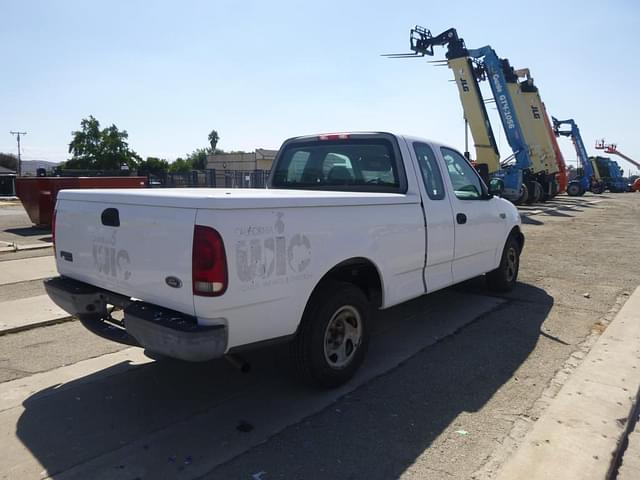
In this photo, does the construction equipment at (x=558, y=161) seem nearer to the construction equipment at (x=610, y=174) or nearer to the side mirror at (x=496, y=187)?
the construction equipment at (x=610, y=174)

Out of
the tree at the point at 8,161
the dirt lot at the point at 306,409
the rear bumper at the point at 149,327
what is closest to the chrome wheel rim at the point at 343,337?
the dirt lot at the point at 306,409

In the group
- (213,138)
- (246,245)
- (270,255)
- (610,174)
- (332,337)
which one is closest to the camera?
(246,245)

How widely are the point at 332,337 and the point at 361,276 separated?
0.66 meters

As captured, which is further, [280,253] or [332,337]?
[332,337]

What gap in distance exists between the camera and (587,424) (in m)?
3.44

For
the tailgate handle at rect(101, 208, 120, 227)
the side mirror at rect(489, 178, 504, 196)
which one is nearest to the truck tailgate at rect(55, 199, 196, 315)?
the tailgate handle at rect(101, 208, 120, 227)

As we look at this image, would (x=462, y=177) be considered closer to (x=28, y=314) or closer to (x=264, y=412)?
(x=264, y=412)

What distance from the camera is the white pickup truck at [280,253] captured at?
2951mm

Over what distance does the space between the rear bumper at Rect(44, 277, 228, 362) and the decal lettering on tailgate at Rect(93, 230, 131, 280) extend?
19 centimetres

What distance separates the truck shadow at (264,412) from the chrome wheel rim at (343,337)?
0.25 m

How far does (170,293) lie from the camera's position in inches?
122

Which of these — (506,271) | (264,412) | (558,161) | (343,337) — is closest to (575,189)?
(558,161)

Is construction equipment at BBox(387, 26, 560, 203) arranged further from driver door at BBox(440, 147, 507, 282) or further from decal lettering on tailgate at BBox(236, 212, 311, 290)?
decal lettering on tailgate at BBox(236, 212, 311, 290)

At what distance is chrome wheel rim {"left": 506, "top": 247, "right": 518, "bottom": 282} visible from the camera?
22.3 feet
